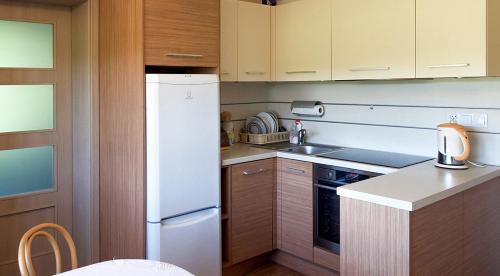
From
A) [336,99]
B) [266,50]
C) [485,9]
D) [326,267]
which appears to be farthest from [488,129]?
[266,50]

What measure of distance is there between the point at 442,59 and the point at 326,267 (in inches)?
60.3

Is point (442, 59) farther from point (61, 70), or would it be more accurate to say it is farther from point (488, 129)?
point (61, 70)

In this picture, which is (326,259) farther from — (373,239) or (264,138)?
(264,138)

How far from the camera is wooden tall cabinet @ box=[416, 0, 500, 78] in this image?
235 centimetres

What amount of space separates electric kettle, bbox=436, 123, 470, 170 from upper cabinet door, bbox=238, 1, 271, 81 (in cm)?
144

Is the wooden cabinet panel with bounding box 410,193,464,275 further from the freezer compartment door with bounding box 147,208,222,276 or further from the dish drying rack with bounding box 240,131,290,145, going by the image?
the dish drying rack with bounding box 240,131,290,145

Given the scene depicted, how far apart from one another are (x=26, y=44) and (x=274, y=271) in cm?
227

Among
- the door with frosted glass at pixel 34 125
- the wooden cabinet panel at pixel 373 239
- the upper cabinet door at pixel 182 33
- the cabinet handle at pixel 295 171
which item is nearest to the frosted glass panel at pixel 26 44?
the door with frosted glass at pixel 34 125

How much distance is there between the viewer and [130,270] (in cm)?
151

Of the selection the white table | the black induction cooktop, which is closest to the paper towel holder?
the black induction cooktop

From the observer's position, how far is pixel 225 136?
342 cm

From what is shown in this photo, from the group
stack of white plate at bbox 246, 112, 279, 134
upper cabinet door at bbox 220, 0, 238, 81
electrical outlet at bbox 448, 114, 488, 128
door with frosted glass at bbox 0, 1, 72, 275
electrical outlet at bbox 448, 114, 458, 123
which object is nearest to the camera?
door with frosted glass at bbox 0, 1, 72, 275

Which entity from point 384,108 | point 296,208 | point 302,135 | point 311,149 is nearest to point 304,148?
point 311,149

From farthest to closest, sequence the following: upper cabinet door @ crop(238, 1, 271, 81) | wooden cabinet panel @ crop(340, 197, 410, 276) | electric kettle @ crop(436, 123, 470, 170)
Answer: upper cabinet door @ crop(238, 1, 271, 81), electric kettle @ crop(436, 123, 470, 170), wooden cabinet panel @ crop(340, 197, 410, 276)
